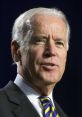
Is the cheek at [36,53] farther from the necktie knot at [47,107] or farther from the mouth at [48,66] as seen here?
the necktie knot at [47,107]

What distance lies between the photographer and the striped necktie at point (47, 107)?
1620 mm

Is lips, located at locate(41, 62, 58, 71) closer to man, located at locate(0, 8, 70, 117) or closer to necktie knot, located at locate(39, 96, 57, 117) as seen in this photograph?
man, located at locate(0, 8, 70, 117)

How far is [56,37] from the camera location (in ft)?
5.33

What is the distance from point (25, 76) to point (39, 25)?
20 cm

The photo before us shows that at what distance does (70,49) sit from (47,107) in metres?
1.27

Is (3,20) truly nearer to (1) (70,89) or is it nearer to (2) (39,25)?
(1) (70,89)

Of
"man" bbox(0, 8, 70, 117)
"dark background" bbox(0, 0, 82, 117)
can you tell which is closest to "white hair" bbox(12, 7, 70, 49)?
"man" bbox(0, 8, 70, 117)

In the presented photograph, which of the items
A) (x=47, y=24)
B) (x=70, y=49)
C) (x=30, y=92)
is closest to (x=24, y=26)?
(x=47, y=24)

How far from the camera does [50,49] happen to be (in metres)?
1.60

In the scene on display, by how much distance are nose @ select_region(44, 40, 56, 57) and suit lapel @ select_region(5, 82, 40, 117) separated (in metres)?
0.19

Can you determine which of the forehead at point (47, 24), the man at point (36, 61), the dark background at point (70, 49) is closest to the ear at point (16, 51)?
the man at point (36, 61)

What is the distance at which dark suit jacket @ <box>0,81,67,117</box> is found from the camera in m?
1.54

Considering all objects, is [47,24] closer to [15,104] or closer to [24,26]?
[24,26]

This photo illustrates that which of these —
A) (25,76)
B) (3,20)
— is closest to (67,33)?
(25,76)
